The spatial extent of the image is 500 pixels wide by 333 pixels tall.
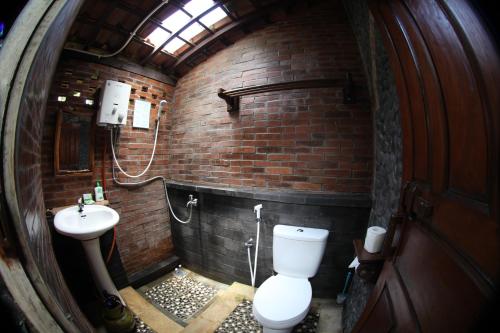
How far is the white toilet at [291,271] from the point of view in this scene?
1249mm

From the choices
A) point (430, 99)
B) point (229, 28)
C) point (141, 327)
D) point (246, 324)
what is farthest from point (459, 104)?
point (141, 327)

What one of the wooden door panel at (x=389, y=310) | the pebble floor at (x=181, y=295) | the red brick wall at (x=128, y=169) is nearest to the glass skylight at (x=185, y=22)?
the red brick wall at (x=128, y=169)

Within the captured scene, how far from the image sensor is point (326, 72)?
5.81 feet

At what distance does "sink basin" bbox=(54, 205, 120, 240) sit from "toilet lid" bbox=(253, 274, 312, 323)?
4.88 feet

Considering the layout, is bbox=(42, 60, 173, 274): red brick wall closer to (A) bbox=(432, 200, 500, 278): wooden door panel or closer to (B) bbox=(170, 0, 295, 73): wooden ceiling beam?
(B) bbox=(170, 0, 295, 73): wooden ceiling beam

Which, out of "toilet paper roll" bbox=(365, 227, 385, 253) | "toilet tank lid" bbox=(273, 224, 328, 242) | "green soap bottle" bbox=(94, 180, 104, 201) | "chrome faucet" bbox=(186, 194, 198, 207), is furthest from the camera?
"chrome faucet" bbox=(186, 194, 198, 207)

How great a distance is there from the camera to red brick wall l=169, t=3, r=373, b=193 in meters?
1.70

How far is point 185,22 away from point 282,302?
2892 mm

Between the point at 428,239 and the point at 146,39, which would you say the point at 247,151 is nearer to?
the point at 428,239

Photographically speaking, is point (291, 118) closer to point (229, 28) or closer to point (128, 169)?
point (229, 28)

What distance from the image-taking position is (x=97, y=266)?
66.7 inches

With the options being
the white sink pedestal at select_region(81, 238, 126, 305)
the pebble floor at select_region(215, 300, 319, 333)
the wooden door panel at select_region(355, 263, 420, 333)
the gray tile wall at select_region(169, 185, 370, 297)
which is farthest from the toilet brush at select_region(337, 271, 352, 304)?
the white sink pedestal at select_region(81, 238, 126, 305)

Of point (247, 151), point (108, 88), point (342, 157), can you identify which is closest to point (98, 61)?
point (108, 88)

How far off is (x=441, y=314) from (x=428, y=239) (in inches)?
8.7
